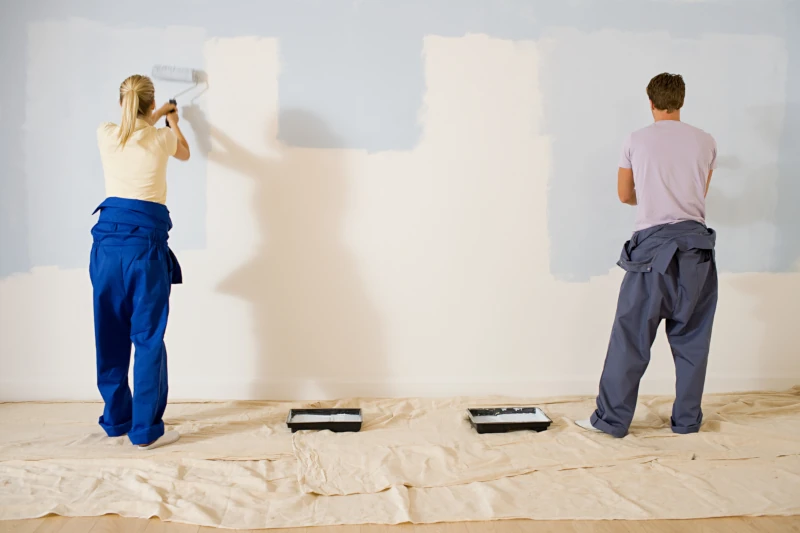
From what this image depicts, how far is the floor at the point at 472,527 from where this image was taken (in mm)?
1720

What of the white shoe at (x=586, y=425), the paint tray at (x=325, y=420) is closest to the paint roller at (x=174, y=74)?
the paint tray at (x=325, y=420)

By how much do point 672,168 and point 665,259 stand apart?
317 mm

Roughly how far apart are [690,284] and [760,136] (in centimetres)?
104

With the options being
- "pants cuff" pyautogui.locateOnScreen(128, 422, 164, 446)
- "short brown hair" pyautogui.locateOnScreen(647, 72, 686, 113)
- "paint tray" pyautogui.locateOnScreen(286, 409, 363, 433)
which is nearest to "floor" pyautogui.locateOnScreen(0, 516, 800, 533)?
"pants cuff" pyautogui.locateOnScreen(128, 422, 164, 446)

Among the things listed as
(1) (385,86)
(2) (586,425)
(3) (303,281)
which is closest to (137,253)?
(3) (303,281)


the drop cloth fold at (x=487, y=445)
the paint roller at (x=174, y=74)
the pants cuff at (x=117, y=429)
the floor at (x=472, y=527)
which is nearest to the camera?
the floor at (x=472, y=527)

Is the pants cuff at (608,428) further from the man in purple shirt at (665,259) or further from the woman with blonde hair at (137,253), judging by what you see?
the woman with blonde hair at (137,253)

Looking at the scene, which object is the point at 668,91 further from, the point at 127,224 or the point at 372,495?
the point at 127,224

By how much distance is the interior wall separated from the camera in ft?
8.63

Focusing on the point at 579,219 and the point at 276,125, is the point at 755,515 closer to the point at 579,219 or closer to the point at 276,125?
the point at 579,219

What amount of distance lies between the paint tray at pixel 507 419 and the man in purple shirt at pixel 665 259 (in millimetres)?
241

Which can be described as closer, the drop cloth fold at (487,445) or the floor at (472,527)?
the floor at (472,527)

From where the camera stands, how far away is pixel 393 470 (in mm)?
2070

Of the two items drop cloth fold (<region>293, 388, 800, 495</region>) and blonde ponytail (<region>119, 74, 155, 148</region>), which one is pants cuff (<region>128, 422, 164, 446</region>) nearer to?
drop cloth fold (<region>293, 388, 800, 495</region>)
